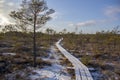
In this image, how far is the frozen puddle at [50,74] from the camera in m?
15.7

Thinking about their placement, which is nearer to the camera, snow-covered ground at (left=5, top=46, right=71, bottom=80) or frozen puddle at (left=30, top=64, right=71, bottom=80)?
snow-covered ground at (left=5, top=46, right=71, bottom=80)

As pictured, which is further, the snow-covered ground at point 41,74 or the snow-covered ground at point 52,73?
the snow-covered ground at point 52,73

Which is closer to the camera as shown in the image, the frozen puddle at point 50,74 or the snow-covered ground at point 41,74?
the snow-covered ground at point 41,74

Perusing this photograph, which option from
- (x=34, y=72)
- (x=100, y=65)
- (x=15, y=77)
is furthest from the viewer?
(x=100, y=65)

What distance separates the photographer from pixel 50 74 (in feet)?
54.7

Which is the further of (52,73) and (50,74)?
(52,73)

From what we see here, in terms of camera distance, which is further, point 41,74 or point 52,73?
point 52,73

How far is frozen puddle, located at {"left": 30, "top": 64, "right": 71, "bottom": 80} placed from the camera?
51.6 ft

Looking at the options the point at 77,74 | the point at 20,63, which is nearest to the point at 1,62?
the point at 20,63

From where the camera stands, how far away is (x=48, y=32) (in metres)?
82.0

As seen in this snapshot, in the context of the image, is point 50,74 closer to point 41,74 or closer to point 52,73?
point 52,73

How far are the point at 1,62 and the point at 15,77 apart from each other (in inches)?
198

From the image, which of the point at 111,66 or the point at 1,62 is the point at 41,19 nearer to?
the point at 1,62

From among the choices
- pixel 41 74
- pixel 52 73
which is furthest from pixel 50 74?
pixel 41 74
